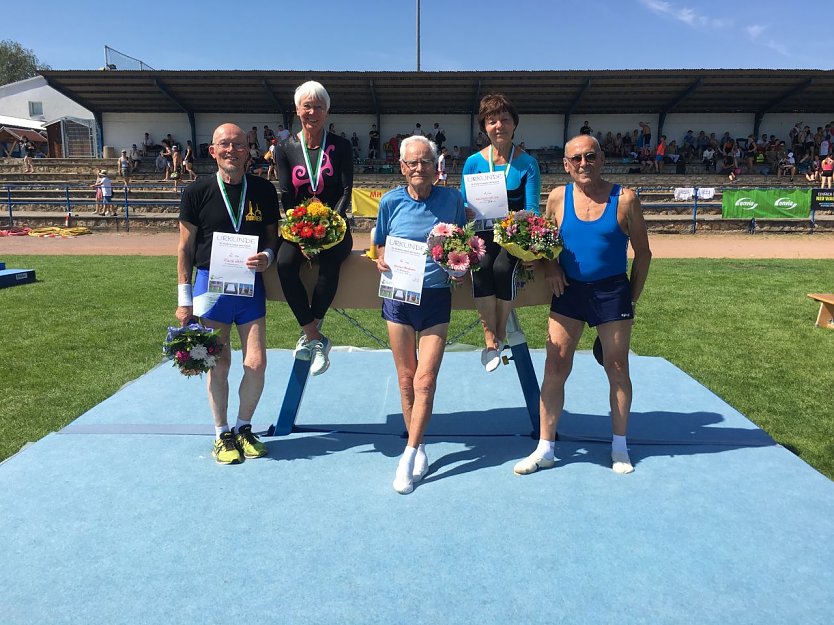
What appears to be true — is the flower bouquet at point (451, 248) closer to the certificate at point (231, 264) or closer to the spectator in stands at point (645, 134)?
the certificate at point (231, 264)

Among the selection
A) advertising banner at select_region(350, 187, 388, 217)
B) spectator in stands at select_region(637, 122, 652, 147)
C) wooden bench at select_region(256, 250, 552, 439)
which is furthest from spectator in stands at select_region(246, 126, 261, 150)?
wooden bench at select_region(256, 250, 552, 439)

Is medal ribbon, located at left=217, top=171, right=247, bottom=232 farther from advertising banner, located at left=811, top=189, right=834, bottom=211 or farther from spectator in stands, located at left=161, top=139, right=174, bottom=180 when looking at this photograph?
spectator in stands, located at left=161, top=139, right=174, bottom=180

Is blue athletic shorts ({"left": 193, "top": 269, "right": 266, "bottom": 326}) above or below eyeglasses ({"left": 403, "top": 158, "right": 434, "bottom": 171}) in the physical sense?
below

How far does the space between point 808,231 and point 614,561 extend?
67.9 feet

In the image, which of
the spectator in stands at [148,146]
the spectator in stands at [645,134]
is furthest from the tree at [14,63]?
the spectator in stands at [645,134]

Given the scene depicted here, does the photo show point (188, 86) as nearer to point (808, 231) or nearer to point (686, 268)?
point (686, 268)

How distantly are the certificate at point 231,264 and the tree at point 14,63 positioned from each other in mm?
78373

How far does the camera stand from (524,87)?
82.9ft

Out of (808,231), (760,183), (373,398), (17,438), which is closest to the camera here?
(17,438)

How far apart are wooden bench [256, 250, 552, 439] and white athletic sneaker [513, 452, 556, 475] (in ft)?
1.79

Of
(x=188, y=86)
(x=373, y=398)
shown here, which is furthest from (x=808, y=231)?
(x=188, y=86)

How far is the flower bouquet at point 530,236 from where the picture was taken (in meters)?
3.38

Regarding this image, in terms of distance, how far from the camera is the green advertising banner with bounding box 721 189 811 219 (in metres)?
18.5

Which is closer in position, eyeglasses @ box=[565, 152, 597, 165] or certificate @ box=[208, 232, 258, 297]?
eyeglasses @ box=[565, 152, 597, 165]
